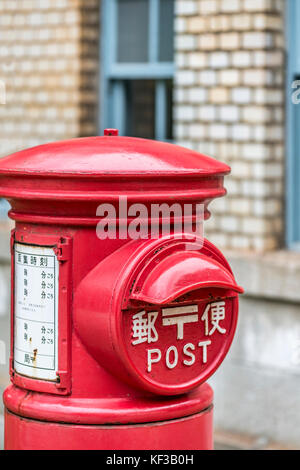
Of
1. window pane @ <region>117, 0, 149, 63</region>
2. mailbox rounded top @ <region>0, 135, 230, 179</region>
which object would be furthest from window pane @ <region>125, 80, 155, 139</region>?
mailbox rounded top @ <region>0, 135, 230, 179</region>

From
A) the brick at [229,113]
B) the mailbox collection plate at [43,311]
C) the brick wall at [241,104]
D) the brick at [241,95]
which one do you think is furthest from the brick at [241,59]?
the mailbox collection plate at [43,311]

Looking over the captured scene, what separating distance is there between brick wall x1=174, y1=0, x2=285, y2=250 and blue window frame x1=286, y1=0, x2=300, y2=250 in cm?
7

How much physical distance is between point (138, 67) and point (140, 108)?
31 centimetres

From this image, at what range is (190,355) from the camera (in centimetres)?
248

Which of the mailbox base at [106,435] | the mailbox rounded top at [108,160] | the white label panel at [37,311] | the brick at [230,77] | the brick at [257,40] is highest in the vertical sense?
the brick at [257,40]

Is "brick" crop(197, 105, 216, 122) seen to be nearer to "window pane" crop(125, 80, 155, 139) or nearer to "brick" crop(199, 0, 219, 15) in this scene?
"brick" crop(199, 0, 219, 15)

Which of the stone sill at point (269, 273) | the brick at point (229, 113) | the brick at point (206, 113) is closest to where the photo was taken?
the stone sill at point (269, 273)

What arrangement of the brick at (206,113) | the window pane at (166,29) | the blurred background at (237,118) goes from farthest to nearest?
the window pane at (166,29)
the brick at (206,113)
the blurred background at (237,118)

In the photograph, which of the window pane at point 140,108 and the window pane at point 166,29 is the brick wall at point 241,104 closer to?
the window pane at point 166,29

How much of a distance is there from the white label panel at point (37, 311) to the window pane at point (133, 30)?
4015 millimetres

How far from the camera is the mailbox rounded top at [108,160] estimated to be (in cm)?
238

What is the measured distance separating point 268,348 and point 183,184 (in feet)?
10.0

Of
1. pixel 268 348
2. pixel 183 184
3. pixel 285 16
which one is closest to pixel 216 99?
pixel 285 16
